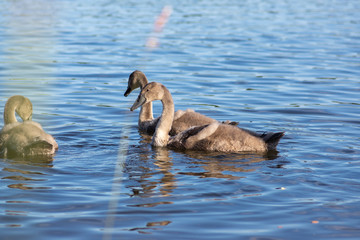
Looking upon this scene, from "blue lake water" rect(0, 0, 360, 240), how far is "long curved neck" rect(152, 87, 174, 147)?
268mm

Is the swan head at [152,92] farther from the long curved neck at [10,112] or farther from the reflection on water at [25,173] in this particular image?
the reflection on water at [25,173]

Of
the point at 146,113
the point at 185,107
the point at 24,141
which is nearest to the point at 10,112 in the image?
the point at 24,141

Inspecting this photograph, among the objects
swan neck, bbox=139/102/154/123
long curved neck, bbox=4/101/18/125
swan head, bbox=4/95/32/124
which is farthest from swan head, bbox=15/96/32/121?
swan neck, bbox=139/102/154/123

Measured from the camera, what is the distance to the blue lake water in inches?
246

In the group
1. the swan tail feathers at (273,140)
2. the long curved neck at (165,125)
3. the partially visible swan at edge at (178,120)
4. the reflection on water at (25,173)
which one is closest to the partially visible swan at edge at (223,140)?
the swan tail feathers at (273,140)

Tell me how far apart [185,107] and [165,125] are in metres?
2.52

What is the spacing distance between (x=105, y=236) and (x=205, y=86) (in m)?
8.53

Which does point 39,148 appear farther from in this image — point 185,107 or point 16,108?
point 185,107

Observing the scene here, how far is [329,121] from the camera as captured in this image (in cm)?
1104

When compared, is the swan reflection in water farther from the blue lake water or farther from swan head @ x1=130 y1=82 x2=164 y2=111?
A: swan head @ x1=130 y1=82 x2=164 y2=111

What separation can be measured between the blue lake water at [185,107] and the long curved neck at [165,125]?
0.27 meters

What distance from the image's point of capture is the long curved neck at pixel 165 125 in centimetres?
948

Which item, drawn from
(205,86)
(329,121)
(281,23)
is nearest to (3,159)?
(329,121)

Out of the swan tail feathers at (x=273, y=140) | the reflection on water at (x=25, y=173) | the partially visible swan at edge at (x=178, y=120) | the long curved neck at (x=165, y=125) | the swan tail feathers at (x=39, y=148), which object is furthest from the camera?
the partially visible swan at edge at (x=178, y=120)
